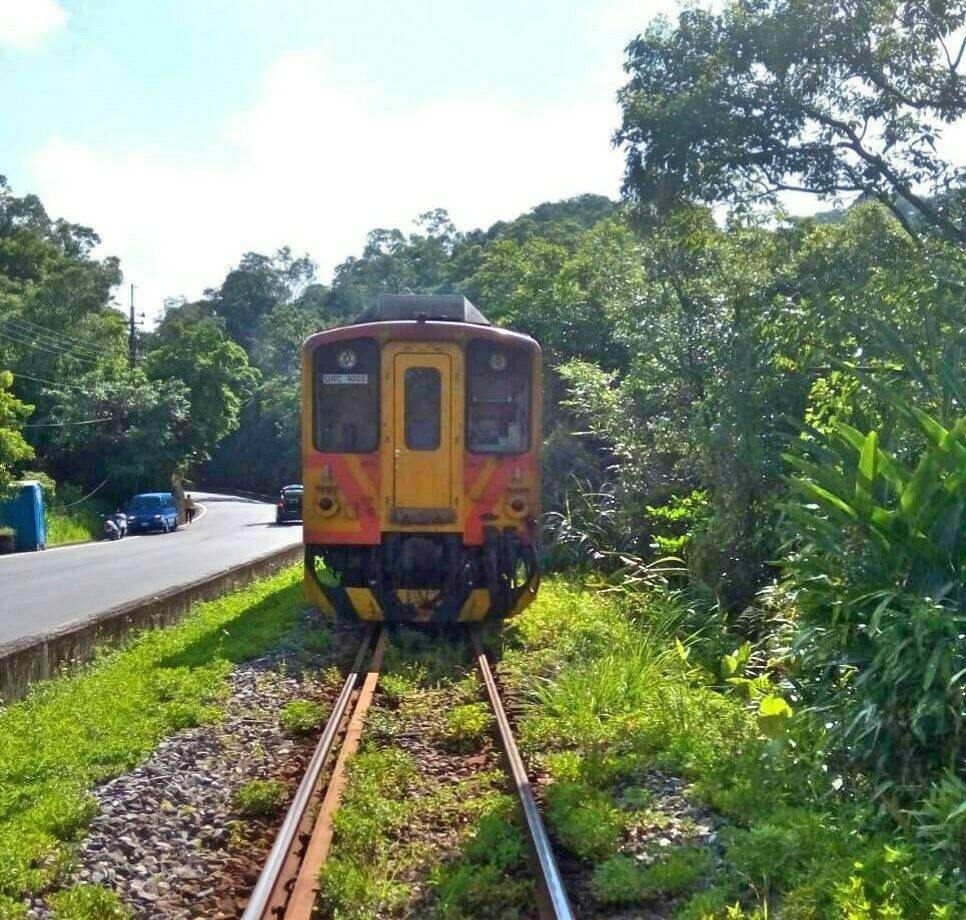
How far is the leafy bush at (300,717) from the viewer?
758cm

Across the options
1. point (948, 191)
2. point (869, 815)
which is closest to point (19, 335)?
point (948, 191)

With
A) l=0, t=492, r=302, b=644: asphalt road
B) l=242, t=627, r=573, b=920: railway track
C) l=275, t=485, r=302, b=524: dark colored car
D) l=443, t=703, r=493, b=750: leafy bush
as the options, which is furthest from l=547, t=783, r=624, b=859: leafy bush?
l=275, t=485, r=302, b=524: dark colored car

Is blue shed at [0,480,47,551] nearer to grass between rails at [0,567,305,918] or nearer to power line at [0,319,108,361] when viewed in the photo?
power line at [0,319,108,361]

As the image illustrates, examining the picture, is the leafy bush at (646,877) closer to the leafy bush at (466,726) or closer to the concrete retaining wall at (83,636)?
the leafy bush at (466,726)

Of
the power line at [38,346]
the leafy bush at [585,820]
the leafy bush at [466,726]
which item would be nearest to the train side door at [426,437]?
the leafy bush at [466,726]

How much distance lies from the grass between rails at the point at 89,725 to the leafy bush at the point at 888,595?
3.62m

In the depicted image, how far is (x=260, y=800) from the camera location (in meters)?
5.93

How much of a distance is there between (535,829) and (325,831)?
101 centimetres

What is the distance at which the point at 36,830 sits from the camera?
17.6 feet

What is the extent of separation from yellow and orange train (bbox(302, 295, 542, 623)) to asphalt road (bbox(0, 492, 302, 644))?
335cm

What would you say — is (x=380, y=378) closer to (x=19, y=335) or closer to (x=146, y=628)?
(x=146, y=628)

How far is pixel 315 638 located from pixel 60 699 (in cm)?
304

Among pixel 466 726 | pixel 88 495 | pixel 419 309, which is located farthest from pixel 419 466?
pixel 88 495

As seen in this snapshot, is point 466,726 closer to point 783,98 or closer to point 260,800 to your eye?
point 260,800
